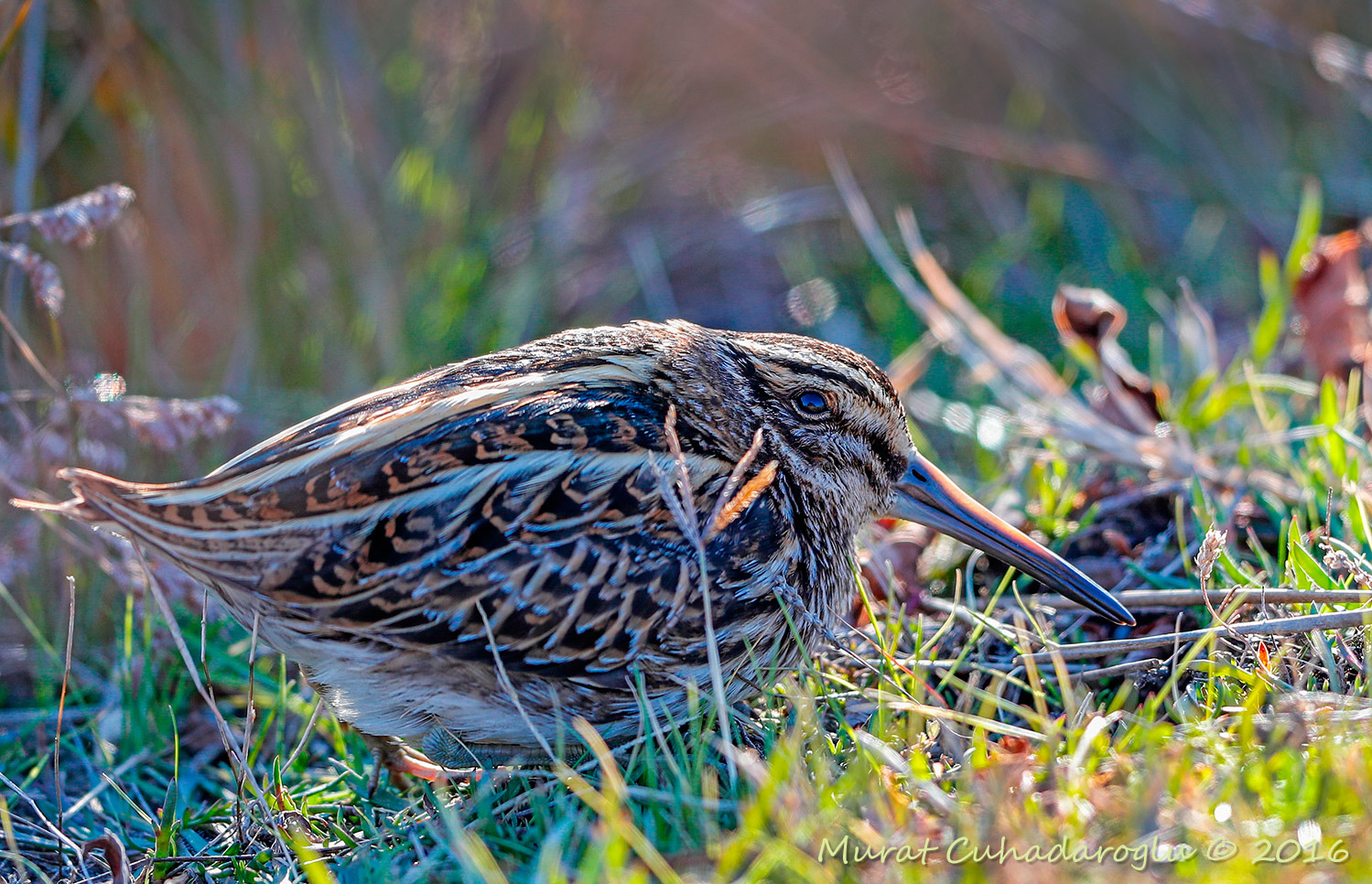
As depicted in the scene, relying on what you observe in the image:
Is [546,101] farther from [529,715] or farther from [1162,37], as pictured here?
[529,715]

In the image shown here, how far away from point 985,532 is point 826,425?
51 centimetres

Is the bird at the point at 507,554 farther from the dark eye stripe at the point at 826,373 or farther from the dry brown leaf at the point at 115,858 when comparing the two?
the dry brown leaf at the point at 115,858

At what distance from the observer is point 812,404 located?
309 cm

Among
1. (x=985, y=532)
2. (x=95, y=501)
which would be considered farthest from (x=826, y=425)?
(x=95, y=501)

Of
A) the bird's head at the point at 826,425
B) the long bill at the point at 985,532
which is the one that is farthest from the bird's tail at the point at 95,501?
the long bill at the point at 985,532

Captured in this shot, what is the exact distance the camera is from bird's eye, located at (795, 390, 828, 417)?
3.09m

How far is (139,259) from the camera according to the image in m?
4.56

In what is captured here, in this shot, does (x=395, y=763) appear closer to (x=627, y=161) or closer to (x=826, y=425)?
(x=826, y=425)

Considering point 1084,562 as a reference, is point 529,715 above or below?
above

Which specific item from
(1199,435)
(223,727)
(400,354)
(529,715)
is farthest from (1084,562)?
(400,354)

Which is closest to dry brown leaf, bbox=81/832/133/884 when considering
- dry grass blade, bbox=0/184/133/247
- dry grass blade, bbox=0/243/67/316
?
dry grass blade, bbox=0/243/67/316

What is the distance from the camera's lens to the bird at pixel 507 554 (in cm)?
254

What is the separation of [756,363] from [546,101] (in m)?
3.64

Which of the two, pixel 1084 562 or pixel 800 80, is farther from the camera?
pixel 800 80
